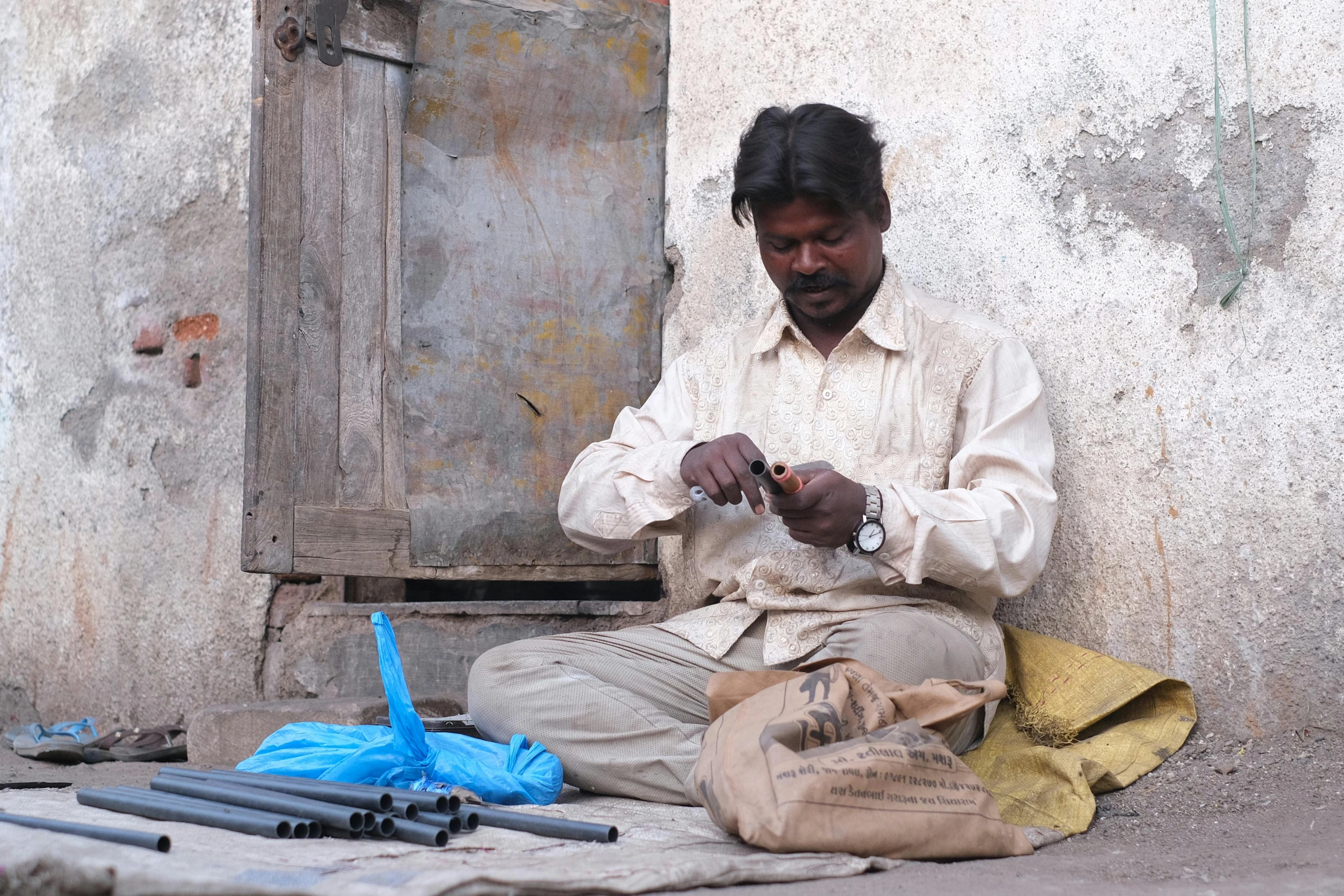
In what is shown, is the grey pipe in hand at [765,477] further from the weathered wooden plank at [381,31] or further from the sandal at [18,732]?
the sandal at [18,732]

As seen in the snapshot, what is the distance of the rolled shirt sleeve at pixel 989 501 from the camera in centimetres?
225

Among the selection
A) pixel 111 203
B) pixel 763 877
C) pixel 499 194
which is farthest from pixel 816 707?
pixel 111 203

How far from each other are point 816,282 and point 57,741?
242 cm

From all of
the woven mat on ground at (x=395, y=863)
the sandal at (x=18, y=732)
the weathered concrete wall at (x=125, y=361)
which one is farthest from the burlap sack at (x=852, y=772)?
the sandal at (x=18, y=732)

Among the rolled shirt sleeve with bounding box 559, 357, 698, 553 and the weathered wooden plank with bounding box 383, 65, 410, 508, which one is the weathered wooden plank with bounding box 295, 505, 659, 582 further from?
the rolled shirt sleeve with bounding box 559, 357, 698, 553

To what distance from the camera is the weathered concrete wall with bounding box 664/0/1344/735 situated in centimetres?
237

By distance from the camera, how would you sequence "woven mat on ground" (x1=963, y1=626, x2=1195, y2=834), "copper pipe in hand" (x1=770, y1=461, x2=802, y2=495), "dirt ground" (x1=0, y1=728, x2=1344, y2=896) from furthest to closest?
"woven mat on ground" (x1=963, y1=626, x2=1195, y2=834) → "copper pipe in hand" (x1=770, y1=461, x2=802, y2=495) → "dirt ground" (x1=0, y1=728, x2=1344, y2=896)

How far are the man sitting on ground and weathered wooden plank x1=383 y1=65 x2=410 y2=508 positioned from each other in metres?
0.56

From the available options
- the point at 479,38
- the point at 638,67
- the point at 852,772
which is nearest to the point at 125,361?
the point at 479,38

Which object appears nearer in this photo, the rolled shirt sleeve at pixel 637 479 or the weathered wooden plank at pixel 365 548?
the rolled shirt sleeve at pixel 637 479

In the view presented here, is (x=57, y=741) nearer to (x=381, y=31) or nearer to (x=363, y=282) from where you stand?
(x=363, y=282)

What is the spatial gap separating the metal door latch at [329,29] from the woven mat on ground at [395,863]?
1.77m

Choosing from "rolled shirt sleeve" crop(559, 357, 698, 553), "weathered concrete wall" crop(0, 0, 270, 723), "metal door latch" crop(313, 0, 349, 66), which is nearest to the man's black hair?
"rolled shirt sleeve" crop(559, 357, 698, 553)

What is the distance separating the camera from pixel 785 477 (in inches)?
85.4
